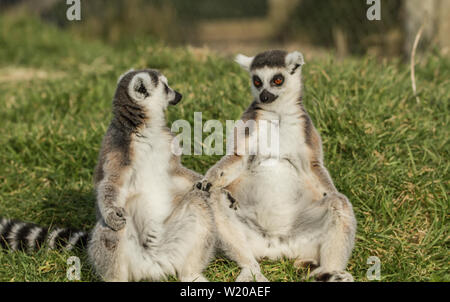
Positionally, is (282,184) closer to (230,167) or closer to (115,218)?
(230,167)

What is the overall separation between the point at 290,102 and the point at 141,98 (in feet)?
2.97

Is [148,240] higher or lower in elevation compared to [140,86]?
lower

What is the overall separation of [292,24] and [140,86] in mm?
9549

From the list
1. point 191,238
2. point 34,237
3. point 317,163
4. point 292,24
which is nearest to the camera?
point 191,238

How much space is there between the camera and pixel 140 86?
3270 mm

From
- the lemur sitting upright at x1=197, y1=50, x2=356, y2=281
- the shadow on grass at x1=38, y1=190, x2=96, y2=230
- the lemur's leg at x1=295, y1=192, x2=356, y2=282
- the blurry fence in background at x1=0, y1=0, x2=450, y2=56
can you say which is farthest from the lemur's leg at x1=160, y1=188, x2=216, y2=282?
the blurry fence in background at x1=0, y1=0, x2=450, y2=56

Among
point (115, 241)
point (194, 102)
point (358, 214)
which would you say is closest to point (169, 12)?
point (194, 102)

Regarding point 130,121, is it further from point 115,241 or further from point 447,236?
point 447,236

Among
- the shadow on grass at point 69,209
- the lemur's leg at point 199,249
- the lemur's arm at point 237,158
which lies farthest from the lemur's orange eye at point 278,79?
the shadow on grass at point 69,209

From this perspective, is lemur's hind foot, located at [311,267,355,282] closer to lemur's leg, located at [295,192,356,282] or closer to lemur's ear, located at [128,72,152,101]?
lemur's leg, located at [295,192,356,282]

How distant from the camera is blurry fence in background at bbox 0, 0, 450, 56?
7473mm

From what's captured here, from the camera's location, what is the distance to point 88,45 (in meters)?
9.92

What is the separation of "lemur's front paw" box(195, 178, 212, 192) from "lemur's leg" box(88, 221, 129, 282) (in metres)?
0.48

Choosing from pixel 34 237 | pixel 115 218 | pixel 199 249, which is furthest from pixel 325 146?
pixel 34 237
